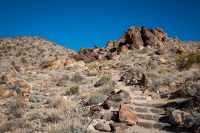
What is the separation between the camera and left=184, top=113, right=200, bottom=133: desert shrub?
6.34 metres

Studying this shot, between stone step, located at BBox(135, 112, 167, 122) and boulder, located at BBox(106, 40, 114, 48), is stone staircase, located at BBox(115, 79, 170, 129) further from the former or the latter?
boulder, located at BBox(106, 40, 114, 48)

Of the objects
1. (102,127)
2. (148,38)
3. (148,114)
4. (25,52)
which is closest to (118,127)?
(102,127)

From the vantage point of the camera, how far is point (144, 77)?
42.8 feet

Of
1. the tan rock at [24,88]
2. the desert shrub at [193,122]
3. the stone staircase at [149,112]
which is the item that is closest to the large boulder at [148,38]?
the tan rock at [24,88]

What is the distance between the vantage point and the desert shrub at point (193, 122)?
20.8 feet

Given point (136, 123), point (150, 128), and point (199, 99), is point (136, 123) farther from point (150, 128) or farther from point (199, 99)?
point (199, 99)

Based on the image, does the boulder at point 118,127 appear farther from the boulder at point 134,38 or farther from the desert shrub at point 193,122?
the boulder at point 134,38

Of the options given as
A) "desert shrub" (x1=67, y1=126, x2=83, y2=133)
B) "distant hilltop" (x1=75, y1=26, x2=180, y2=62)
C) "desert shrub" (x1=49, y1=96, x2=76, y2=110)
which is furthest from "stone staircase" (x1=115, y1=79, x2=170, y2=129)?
"distant hilltop" (x1=75, y1=26, x2=180, y2=62)

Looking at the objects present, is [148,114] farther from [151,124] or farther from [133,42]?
[133,42]

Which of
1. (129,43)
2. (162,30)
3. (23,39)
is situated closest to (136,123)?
(129,43)

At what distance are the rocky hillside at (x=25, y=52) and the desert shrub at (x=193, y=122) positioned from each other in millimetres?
38151

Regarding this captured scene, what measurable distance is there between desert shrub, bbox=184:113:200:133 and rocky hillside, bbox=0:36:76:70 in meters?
38.2

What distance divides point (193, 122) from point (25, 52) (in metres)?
47.6

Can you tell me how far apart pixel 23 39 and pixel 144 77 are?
53.0m
